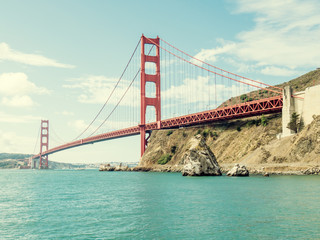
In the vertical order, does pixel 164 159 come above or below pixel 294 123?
below

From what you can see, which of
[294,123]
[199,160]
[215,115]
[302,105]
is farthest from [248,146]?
[199,160]

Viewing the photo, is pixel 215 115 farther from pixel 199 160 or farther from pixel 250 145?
pixel 199 160

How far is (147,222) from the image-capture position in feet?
64.7

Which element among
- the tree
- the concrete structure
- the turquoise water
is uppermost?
the concrete structure

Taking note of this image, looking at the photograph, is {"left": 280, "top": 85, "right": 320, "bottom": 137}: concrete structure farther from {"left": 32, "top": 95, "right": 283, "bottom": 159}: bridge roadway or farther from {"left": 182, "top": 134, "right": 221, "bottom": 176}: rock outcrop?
{"left": 182, "top": 134, "right": 221, "bottom": 176}: rock outcrop

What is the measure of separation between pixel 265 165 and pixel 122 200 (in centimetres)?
3700

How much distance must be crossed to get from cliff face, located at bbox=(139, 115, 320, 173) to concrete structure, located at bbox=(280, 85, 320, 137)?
104 inches

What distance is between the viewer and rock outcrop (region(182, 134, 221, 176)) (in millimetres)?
56463

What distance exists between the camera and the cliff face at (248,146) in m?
56.5

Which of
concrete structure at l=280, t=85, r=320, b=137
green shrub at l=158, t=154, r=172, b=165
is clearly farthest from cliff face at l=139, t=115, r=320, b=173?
concrete structure at l=280, t=85, r=320, b=137

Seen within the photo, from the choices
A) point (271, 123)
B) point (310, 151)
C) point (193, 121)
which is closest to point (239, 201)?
point (310, 151)

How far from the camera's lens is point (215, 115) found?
270ft

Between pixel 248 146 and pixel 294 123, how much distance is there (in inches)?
491

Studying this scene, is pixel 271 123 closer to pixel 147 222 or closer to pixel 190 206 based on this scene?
pixel 190 206
